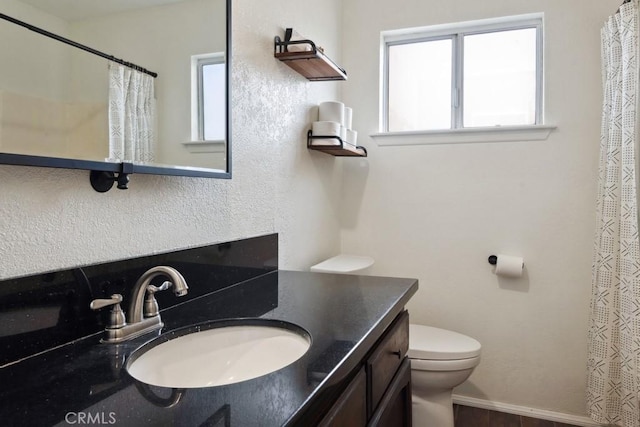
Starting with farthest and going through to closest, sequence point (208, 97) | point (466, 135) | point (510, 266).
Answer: point (466, 135) → point (510, 266) → point (208, 97)

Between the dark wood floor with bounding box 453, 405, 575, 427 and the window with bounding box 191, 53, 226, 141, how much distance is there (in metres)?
1.91

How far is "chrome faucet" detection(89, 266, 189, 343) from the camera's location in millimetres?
839

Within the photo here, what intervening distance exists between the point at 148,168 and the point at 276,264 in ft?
2.55

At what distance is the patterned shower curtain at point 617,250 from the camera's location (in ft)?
5.71

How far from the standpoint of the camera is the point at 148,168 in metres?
0.96

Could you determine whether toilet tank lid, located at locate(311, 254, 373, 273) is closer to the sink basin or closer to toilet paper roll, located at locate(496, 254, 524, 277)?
toilet paper roll, located at locate(496, 254, 524, 277)

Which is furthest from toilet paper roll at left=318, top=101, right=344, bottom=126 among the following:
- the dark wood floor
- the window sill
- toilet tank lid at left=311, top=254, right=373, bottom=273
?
the dark wood floor

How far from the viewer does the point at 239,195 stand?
4.69 ft

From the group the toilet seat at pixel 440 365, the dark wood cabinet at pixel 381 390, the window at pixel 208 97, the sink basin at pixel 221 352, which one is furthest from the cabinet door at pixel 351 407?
the toilet seat at pixel 440 365

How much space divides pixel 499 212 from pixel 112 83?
1.99 m

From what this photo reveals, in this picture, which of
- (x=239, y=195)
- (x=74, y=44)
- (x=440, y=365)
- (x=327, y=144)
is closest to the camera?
(x=74, y=44)

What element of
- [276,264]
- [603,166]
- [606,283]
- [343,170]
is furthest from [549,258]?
[276,264]

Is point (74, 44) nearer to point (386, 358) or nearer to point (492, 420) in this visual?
point (386, 358)

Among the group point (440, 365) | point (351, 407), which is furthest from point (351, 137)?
point (351, 407)
